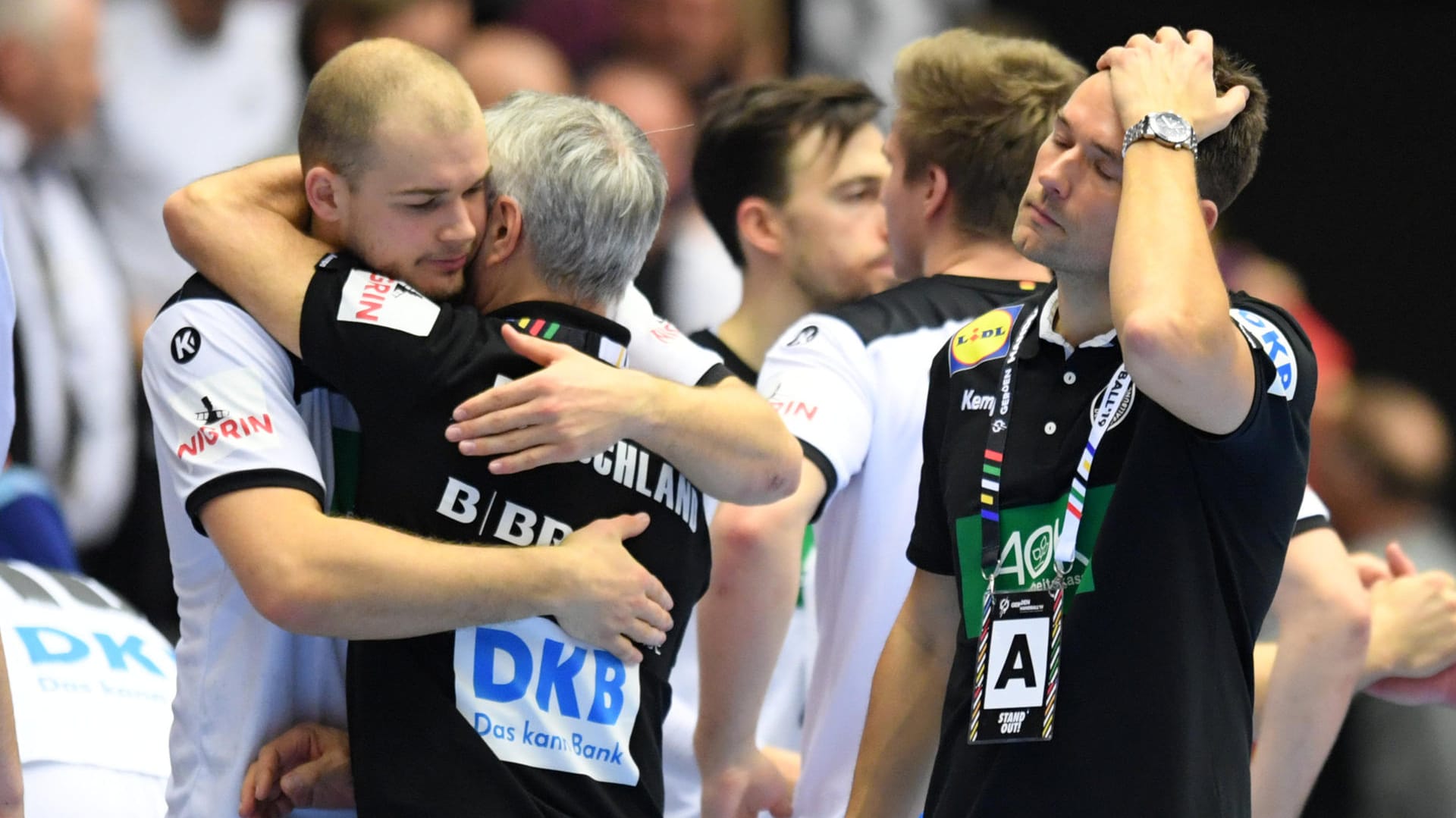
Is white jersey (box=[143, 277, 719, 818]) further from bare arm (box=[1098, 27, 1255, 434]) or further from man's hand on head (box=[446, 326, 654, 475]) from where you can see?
bare arm (box=[1098, 27, 1255, 434])

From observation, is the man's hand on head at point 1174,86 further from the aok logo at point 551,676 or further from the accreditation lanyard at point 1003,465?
the aok logo at point 551,676

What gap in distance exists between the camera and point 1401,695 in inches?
125

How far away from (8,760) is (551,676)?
0.67 meters

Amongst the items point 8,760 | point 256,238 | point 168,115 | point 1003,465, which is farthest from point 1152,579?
point 168,115

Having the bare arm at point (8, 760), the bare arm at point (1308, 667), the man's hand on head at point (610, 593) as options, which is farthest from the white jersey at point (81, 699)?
the bare arm at point (1308, 667)

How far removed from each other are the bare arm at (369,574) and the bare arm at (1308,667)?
160 centimetres

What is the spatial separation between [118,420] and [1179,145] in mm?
3116

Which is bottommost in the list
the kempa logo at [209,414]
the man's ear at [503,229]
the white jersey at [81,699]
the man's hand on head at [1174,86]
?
the white jersey at [81,699]

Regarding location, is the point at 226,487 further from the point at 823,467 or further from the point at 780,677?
the point at 780,677

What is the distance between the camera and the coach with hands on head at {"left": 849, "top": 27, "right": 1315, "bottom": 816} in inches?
72.4

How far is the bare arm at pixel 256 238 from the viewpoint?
6.56 feet

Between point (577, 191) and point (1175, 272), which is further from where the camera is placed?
point (577, 191)

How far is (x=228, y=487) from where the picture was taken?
1.91 m

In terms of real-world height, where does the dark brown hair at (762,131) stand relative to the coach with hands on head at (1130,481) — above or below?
above
